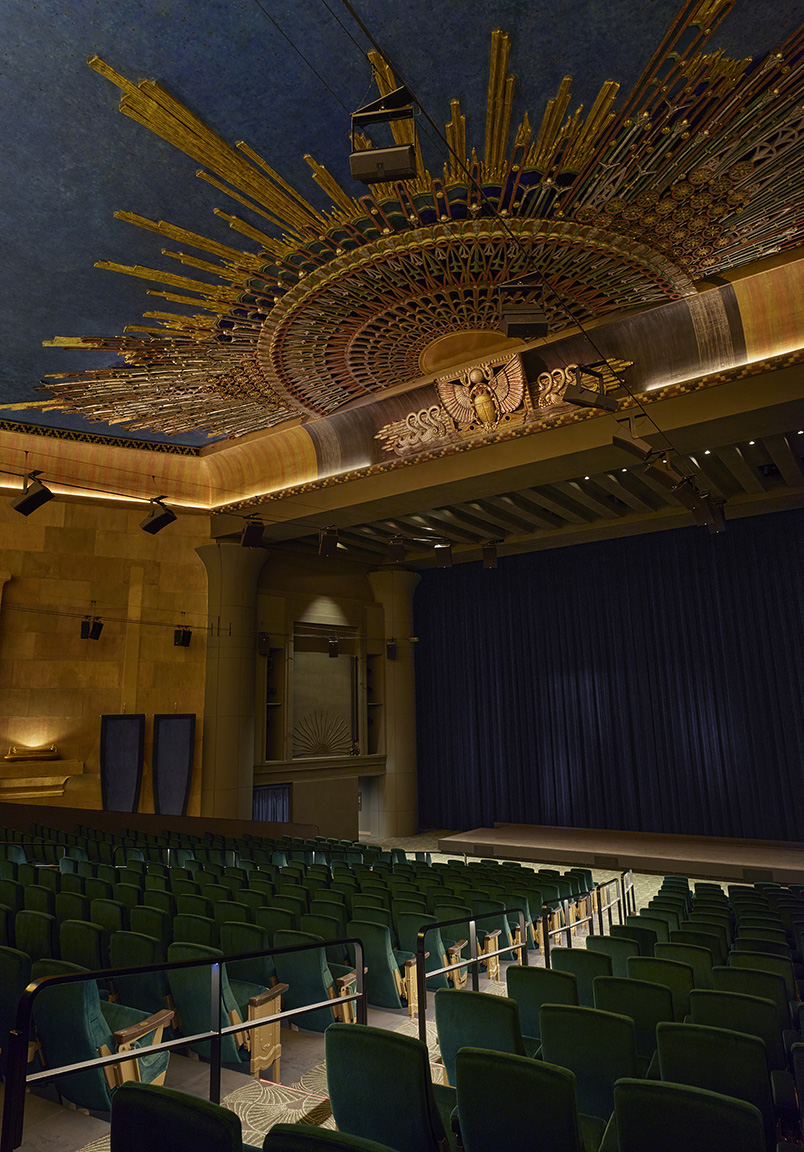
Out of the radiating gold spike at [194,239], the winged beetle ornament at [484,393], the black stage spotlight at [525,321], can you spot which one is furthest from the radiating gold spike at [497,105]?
the winged beetle ornament at [484,393]

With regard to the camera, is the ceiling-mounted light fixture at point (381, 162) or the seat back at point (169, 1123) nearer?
the seat back at point (169, 1123)

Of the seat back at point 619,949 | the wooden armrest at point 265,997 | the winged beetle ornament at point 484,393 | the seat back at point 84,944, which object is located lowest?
the seat back at point 619,949

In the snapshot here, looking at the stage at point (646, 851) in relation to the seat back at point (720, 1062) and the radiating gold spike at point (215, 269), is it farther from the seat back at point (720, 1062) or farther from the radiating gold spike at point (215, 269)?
the radiating gold spike at point (215, 269)

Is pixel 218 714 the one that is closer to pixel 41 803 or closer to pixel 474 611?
pixel 41 803

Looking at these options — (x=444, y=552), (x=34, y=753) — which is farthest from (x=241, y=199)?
(x=34, y=753)

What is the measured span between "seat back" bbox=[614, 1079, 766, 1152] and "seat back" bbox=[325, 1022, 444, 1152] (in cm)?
63

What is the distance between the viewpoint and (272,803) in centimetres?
1745

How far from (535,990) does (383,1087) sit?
1.79 meters

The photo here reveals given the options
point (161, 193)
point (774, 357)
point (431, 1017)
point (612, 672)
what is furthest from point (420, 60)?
point (612, 672)

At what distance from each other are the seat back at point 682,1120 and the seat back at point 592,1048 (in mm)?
940

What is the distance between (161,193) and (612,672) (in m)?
14.1

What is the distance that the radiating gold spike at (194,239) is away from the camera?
862 cm

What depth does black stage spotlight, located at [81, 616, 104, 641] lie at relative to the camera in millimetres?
15102

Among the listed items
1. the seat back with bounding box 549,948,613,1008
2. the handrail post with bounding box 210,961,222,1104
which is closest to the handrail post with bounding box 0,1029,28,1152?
the handrail post with bounding box 210,961,222,1104
